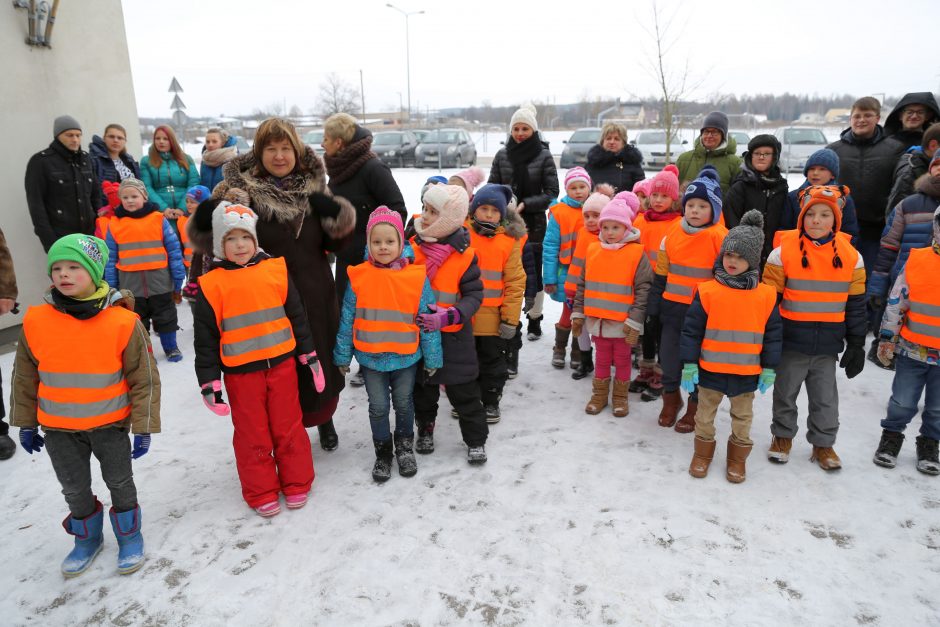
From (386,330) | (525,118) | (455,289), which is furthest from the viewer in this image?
(525,118)

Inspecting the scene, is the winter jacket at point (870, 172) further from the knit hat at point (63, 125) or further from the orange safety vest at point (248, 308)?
the knit hat at point (63, 125)

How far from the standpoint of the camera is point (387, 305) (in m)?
3.47

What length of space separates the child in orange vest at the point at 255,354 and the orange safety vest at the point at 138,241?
112 inches

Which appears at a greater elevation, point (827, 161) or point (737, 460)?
point (827, 161)

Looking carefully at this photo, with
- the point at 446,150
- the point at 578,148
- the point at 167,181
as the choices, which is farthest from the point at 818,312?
the point at 446,150

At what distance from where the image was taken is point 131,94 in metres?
7.55

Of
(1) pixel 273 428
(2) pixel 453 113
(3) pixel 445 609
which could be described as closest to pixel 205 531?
(1) pixel 273 428

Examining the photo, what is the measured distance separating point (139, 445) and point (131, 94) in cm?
644

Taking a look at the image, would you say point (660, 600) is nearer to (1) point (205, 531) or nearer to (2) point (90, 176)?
(1) point (205, 531)

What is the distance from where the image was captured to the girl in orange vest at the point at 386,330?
136 inches

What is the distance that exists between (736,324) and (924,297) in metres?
1.19

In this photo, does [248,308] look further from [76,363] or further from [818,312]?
[818,312]

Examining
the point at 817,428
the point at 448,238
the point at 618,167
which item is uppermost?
the point at 618,167

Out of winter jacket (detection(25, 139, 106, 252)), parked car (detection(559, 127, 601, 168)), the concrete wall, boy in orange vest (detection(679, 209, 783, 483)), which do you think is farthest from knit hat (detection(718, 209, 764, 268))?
parked car (detection(559, 127, 601, 168))
